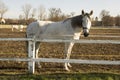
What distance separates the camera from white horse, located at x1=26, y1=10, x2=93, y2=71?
9.54 m

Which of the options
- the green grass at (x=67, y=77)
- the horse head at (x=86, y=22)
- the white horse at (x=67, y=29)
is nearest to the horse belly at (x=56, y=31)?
the white horse at (x=67, y=29)

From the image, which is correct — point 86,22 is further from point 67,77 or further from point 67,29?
point 67,77

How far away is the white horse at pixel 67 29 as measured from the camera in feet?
A: 31.3

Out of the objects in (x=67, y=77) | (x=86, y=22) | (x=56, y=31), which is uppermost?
(x=86, y=22)

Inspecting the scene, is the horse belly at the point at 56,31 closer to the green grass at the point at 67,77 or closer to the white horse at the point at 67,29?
the white horse at the point at 67,29

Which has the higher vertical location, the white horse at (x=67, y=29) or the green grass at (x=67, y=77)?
the white horse at (x=67, y=29)

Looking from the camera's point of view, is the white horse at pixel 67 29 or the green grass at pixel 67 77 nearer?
the green grass at pixel 67 77

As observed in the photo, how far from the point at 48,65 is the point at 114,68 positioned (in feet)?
8.40

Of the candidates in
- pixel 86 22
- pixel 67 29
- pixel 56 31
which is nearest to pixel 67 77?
pixel 86 22

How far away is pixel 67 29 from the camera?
401 inches

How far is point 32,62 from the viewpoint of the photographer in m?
8.90

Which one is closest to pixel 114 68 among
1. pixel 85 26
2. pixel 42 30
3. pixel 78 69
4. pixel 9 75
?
pixel 78 69

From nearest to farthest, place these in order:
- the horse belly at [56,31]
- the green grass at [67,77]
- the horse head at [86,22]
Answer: the green grass at [67,77], the horse head at [86,22], the horse belly at [56,31]

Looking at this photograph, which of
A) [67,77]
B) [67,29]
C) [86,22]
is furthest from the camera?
[67,29]
